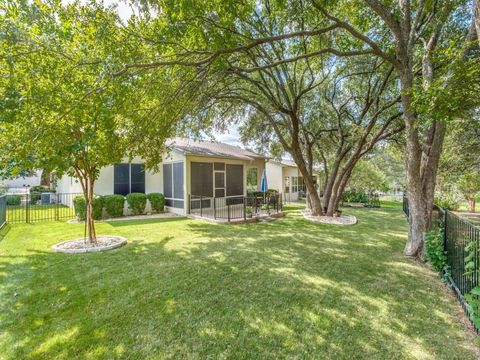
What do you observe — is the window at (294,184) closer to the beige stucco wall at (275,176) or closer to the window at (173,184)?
the beige stucco wall at (275,176)

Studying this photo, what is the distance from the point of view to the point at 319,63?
976 centimetres

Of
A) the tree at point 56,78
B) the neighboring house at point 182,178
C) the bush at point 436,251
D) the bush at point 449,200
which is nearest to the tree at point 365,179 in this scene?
the bush at point 449,200

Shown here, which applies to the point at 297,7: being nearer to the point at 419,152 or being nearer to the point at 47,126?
the point at 419,152

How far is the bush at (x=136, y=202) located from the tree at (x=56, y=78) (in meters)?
7.00

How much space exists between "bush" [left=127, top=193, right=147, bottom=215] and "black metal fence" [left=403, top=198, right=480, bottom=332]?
448 inches

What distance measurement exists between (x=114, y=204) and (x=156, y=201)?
1961 mm

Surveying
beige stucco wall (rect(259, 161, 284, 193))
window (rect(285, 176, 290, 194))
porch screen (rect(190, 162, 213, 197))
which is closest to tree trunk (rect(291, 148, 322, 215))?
porch screen (rect(190, 162, 213, 197))

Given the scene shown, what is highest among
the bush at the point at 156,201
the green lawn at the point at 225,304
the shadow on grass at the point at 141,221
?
the bush at the point at 156,201

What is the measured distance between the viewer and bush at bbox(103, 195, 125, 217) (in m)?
11.1

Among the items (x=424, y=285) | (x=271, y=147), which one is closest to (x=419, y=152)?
(x=424, y=285)

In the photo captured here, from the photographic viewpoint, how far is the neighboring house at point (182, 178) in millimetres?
11812

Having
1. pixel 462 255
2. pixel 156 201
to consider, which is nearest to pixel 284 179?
pixel 156 201

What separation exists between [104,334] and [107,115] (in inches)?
153

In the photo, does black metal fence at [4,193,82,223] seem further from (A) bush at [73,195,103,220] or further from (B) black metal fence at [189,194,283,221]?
(B) black metal fence at [189,194,283,221]
